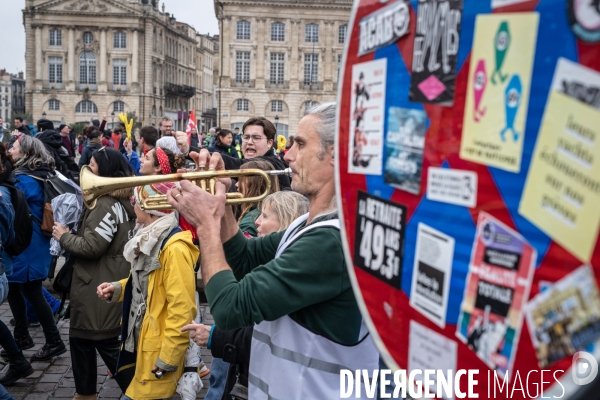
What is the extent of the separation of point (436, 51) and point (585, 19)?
0.32m

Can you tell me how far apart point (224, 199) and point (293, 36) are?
5671cm

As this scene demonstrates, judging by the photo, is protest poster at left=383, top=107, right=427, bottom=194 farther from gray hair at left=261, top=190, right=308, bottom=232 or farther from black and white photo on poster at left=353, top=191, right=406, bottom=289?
gray hair at left=261, top=190, right=308, bottom=232

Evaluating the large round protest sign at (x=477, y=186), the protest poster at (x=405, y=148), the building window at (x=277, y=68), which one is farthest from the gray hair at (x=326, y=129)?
the building window at (x=277, y=68)

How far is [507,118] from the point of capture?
3.25ft

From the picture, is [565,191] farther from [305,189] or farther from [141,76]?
[141,76]

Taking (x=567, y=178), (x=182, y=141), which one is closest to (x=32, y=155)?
(x=182, y=141)

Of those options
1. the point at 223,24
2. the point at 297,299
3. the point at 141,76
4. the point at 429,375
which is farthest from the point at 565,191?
the point at 141,76

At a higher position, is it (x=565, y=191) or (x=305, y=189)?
(x=565, y=191)

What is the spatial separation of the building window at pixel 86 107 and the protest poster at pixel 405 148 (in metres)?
69.5

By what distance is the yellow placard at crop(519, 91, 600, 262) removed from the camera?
0.84 metres

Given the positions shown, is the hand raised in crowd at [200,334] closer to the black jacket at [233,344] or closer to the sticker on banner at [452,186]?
the black jacket at [233,344]

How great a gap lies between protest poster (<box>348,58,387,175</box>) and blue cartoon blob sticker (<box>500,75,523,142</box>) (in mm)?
318

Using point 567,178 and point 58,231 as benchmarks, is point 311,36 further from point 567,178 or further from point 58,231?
point 567,178

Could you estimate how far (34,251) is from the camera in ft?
19.1
